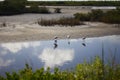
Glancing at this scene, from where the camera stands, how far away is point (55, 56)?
557 inches

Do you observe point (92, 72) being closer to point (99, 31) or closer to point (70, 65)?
point (70, 65)

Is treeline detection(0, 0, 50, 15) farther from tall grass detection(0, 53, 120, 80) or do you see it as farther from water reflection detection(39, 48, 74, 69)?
tall grass detection(0, 53, 120, 80)

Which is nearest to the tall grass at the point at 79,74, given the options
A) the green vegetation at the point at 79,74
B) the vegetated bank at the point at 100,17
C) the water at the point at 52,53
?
the green vegetation at the point at 79,74

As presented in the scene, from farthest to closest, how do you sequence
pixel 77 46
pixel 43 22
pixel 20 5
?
1. pixel 20 5
2. pixel 43 22
3. pixel 77 46

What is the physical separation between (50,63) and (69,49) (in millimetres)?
3394

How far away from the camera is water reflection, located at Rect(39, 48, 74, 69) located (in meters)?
12.8

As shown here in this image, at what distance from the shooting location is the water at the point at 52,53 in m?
12.5

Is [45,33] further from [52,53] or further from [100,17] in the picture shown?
[100,17]

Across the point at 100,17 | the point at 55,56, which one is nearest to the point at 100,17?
the point at 100,17

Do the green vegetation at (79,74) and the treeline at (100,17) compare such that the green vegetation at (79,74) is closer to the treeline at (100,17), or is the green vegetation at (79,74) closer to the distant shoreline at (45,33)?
the distant shoreline at (45,33)

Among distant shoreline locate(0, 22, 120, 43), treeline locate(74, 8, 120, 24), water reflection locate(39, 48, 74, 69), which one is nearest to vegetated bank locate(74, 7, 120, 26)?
treeline locate(74, 8, 120, 24)

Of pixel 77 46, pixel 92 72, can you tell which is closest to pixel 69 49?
pixel 77 46

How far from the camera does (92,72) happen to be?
5707 mm

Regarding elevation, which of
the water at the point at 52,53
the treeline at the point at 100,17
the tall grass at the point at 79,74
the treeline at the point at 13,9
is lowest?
the treeline at the point at 13,9
